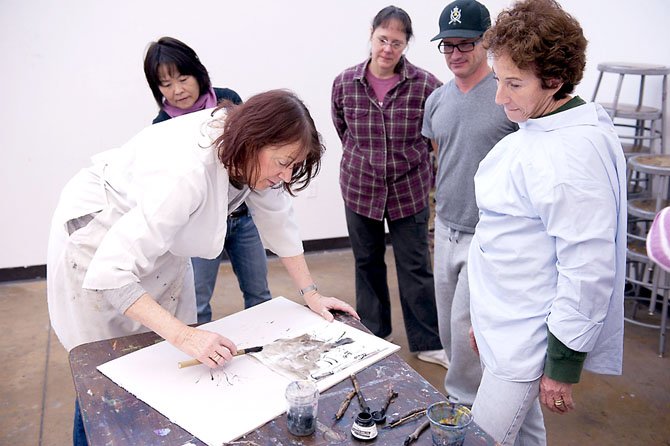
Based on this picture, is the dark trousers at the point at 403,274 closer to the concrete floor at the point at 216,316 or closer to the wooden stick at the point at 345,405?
the concrete floor at the point at 216,316

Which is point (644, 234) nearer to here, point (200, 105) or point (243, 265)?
point (243, 265)

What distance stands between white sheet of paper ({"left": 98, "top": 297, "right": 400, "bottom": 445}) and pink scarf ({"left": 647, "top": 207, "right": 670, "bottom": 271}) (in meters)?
0.65

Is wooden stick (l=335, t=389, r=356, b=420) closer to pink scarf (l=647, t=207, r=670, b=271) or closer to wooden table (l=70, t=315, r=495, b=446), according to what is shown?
wooden table (l=70, t=315, r=495, b=446)

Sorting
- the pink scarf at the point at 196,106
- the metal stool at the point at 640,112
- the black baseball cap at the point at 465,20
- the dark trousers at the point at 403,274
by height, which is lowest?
the dark trousers at the point at 403,274

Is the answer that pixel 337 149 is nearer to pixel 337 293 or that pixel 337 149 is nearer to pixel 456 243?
pixel 337 293

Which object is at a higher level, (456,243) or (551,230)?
(551,230)

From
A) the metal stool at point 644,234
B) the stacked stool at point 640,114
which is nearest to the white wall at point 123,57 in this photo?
the stacked stool at point 640,114

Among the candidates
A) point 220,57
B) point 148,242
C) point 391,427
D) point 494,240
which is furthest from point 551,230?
point 220,57

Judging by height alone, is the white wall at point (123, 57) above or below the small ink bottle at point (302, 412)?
above

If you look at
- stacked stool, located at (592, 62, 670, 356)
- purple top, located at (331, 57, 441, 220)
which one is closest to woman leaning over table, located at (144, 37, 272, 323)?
purple top, located at (331, 57, 441, 220)

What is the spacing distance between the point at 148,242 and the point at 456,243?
1.20 m

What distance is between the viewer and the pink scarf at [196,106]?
248 centimetres

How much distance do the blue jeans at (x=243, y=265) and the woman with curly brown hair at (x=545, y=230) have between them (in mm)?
1206

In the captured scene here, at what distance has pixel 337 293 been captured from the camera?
12.2 feet
